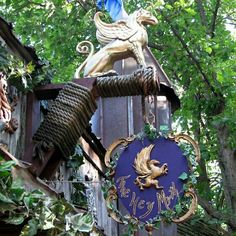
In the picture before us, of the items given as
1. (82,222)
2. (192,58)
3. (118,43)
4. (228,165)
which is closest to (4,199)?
(82,222)

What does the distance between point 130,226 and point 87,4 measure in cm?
717

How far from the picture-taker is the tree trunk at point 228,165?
9859 mm

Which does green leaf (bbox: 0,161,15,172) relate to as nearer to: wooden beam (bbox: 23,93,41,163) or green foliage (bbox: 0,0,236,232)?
wooden beam (bbox: 23,93,41,163)

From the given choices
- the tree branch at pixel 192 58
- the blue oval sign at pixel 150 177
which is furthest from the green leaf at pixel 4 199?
the tree branch at pixel 192 58

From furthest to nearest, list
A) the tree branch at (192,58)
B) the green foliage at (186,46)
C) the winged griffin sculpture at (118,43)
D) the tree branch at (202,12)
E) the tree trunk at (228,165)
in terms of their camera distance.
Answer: the tree branch at (202,12), the tree branch at (192,58), the green foliage at (186,46), the tree trunk at (228,165), the winged griffin sculpture at (118,43)

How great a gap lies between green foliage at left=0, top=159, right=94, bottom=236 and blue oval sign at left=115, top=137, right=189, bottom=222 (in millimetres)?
1578

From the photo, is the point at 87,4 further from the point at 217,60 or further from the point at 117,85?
the point at 117,85

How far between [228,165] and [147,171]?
492 cm

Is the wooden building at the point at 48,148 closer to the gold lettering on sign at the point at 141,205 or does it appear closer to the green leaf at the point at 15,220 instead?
the green leaf at the point at 15,220

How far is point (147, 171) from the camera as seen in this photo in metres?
5.24

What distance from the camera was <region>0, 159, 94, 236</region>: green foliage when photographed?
3.45 metres

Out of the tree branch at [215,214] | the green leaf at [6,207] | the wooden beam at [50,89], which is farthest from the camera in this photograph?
the tree branch at [215,214]

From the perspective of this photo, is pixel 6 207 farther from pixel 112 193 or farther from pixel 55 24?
pixel 55 24

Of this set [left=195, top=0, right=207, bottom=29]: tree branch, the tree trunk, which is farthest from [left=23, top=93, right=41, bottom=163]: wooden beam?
[left=195, top=0, right=207, bottom=29]: tree branch
